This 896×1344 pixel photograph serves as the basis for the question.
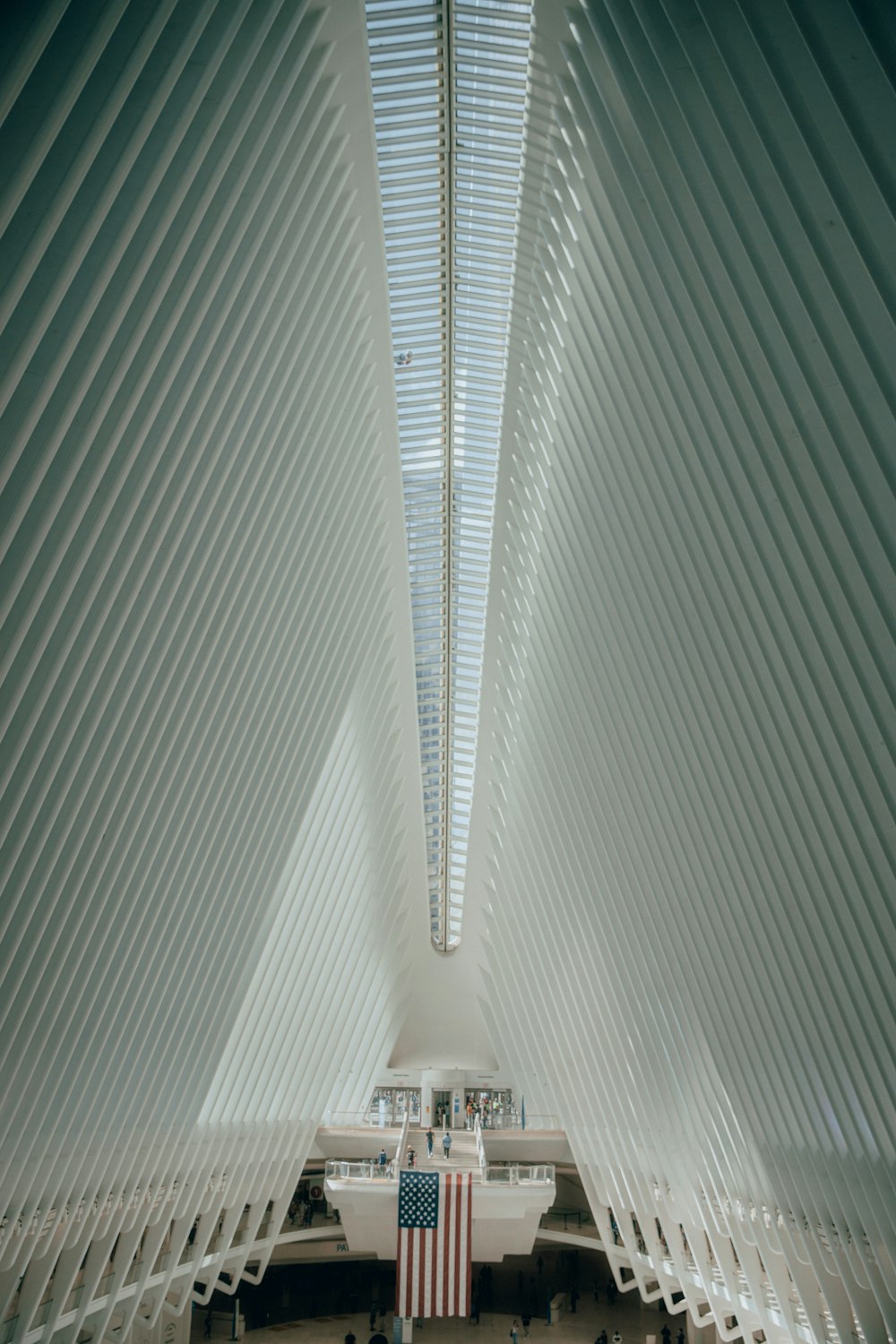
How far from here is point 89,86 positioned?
709cm

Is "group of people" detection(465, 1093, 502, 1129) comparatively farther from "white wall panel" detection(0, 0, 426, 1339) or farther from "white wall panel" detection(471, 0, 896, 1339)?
"white wall panel" detection(0, 0, 426, 1339)

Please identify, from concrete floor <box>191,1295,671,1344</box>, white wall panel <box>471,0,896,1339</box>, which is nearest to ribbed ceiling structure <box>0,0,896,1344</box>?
white wall panel <box>471,0,896,1339</box>

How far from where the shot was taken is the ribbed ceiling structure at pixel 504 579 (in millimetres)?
7387

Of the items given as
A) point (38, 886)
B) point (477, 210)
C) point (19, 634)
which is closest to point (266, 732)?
point (38, 886)

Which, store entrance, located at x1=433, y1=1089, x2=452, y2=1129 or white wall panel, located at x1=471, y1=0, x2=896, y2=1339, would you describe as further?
store entrance, located at x1=433, y1=1089, x2=452, y2=1129

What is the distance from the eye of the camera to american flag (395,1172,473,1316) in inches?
723

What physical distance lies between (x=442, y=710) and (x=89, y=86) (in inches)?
779

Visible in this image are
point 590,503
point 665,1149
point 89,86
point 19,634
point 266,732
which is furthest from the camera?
point 665,1149

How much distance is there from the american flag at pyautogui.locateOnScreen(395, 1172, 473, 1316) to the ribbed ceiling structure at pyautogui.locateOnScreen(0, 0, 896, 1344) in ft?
13.4

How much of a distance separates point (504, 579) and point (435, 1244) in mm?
12940

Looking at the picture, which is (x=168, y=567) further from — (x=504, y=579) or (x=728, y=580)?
(x=504, y=579)

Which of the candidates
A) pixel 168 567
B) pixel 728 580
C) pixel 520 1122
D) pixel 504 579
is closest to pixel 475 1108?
pixel 520 1122

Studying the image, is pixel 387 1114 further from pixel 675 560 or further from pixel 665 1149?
pixel 675 560

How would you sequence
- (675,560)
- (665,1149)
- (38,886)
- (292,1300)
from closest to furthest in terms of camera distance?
(38,886), (675,560), (665,1149), (292,1300)
